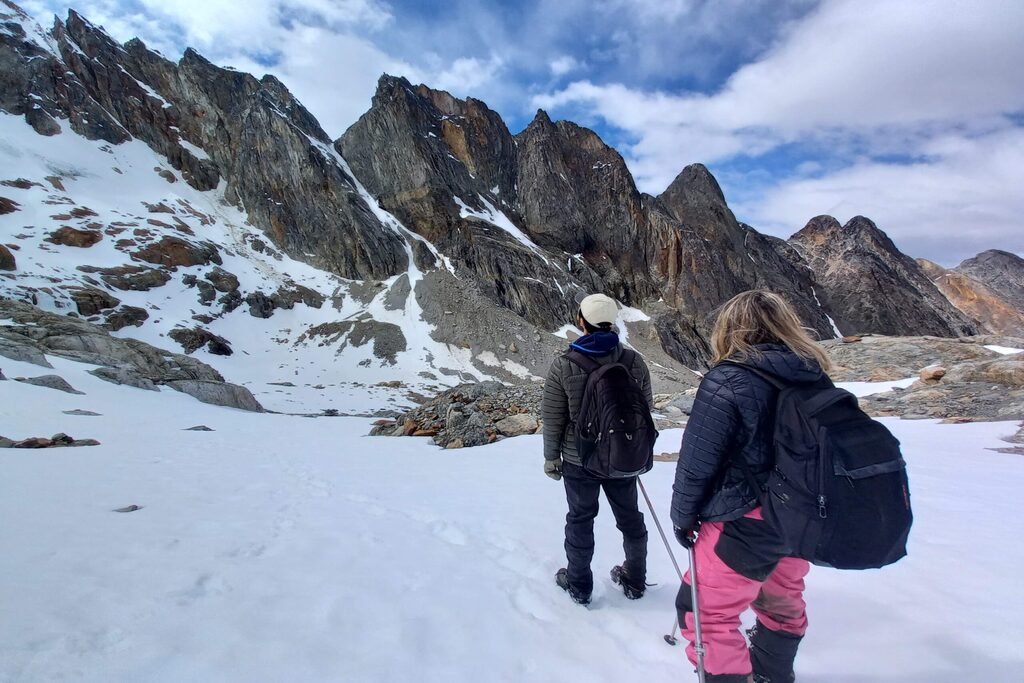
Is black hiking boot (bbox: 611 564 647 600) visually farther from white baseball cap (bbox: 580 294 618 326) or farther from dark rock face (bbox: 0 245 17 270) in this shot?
dark rock face (bbox: 0 245 17 270)

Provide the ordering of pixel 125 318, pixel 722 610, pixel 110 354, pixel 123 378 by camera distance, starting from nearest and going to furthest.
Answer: pixel 722 610 < pixel 123 378 < pixel 110 354 < pixel 125 318

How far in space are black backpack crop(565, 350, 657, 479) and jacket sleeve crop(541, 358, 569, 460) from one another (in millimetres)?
282

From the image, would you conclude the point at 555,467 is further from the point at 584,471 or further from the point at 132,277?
the point at 132,277

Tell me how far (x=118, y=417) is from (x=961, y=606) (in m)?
15.0

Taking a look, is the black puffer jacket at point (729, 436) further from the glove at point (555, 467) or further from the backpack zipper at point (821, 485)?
the glove at point (555, 467)

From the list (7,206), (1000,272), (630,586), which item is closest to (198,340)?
(7,206)

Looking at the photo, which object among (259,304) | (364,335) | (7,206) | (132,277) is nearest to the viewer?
(132,277)

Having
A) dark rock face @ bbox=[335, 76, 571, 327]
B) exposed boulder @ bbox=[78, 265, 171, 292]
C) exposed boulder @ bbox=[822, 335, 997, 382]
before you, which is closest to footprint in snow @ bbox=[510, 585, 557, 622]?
exposed boulder @ bbox=[822, 335, 997, 382]

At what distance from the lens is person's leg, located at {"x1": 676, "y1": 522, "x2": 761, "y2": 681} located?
2.23 m

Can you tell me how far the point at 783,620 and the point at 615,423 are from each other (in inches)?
52.7

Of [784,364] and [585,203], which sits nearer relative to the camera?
[784,364]

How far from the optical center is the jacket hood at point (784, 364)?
6.57 feet

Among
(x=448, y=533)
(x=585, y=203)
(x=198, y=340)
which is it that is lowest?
(x=448, y=533)

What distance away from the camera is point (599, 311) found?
10.8 ft
